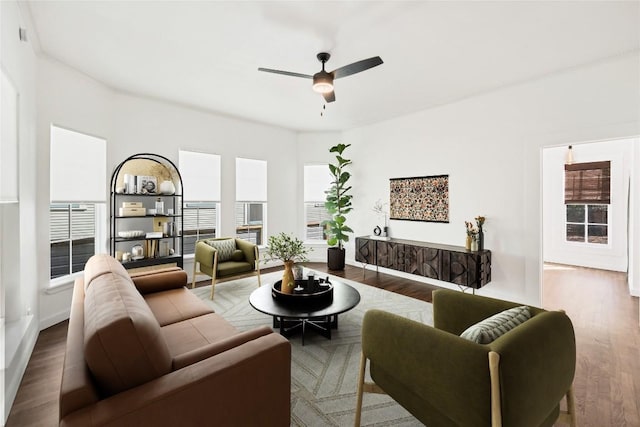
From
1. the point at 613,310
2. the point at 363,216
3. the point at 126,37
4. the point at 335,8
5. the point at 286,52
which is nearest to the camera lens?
the point at 335,8

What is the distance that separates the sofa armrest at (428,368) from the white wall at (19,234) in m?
2.45

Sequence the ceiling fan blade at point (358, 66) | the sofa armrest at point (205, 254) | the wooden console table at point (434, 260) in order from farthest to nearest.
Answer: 1. the sofa armrest at point (205, 254)
2. the wooden console table at point (434, 260)
3. the ceiling fan blade at point (358, 66)

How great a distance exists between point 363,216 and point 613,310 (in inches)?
155

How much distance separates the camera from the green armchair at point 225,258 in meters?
4.03

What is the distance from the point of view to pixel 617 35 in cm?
280

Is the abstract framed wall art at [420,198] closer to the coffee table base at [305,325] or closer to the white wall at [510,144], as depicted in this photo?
the white wall at [510,144]

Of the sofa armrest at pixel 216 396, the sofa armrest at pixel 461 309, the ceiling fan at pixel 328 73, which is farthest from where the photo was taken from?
the ceiling fan at pixel 328 73

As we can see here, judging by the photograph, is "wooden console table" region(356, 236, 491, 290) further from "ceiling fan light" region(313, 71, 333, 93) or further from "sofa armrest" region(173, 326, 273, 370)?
"sofa armrest" region(173, 326, 273, 370)

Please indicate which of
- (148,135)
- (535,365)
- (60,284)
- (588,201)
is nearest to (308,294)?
(535,365)

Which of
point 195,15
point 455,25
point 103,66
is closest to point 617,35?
point 455,25

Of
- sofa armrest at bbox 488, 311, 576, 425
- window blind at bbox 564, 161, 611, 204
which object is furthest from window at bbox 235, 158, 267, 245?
window blind at bbox 564, 161, 611, 204

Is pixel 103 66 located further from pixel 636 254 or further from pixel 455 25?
pixel 636 254

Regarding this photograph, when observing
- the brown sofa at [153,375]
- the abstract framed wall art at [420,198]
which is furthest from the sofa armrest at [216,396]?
the abstract framed wall art at [420,198]

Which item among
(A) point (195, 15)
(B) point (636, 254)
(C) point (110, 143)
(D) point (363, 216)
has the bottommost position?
(B) point (636, 254)
